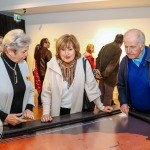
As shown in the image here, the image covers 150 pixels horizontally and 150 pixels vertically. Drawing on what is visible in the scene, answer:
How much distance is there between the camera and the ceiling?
244 inches

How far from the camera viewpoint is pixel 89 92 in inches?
87.4

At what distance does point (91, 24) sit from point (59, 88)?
17.9 feet

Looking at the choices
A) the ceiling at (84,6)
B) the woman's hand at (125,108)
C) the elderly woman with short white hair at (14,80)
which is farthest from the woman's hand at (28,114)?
the ceiling at (84,6)

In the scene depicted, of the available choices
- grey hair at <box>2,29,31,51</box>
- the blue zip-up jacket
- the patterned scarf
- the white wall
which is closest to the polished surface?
the blue zip-up jacket

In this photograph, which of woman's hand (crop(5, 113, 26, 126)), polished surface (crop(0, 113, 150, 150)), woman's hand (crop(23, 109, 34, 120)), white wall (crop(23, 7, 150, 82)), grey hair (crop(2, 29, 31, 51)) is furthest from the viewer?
white wall (crop(23, 7, 150, 82))

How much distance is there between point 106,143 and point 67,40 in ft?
3.08

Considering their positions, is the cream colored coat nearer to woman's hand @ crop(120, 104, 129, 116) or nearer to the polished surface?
woman's hand @ crop(120, 104, 129, 116)

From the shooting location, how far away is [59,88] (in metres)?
2.13

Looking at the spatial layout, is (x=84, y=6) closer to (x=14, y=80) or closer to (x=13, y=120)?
(x=14, y=80)

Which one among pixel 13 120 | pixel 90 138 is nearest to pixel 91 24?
pixel 13 120

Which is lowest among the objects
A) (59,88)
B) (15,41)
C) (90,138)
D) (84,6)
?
(90,138)

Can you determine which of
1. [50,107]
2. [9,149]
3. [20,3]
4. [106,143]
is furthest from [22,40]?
[20,3]

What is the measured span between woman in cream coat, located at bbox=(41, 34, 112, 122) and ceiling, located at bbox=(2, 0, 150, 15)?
4.16 m

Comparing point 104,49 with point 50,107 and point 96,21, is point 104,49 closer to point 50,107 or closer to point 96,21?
point 50,107
